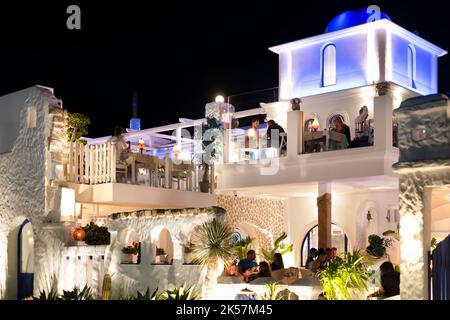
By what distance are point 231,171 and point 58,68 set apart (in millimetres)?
16942

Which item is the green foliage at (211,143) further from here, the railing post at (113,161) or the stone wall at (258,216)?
the railing post at (113,161)

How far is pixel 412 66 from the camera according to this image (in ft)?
71.7

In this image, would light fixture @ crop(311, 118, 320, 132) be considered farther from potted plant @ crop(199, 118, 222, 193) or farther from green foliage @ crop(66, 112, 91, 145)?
green foliage @ crop(66, 112, 91, 145)

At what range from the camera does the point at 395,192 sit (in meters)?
20.7

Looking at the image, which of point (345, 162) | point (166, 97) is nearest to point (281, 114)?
point (345, 162)

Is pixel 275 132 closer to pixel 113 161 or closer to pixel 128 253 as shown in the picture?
pixel 113 161

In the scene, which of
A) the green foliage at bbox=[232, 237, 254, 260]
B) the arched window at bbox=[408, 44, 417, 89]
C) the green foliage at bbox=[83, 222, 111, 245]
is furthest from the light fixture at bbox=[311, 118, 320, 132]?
the green foliage at bbox=[83, 222, 111, 245]

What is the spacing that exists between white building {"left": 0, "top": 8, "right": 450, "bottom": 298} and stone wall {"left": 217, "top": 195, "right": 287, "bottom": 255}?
1.6 inches

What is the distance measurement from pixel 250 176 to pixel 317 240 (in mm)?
4143

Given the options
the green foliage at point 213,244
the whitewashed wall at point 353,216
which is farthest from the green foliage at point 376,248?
the green foliage at point 213,244

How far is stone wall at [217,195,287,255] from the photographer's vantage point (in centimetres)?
2077

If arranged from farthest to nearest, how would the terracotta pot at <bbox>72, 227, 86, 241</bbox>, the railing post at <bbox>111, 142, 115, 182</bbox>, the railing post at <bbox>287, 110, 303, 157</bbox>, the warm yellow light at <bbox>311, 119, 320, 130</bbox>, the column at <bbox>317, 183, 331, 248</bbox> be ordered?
the warm yellow light at <bbox>311, 119, 320, 130</bbox>, the column at <bbox>317, 183, 331, 248</bbox>, the railing post at <bbox>287, 110, 303, 157</bbox>, the railing post at <bbox>111, 142, 115, 182</bbox>, the terracotta pot at <bbox>72, 227, 86, 241</bbox>
